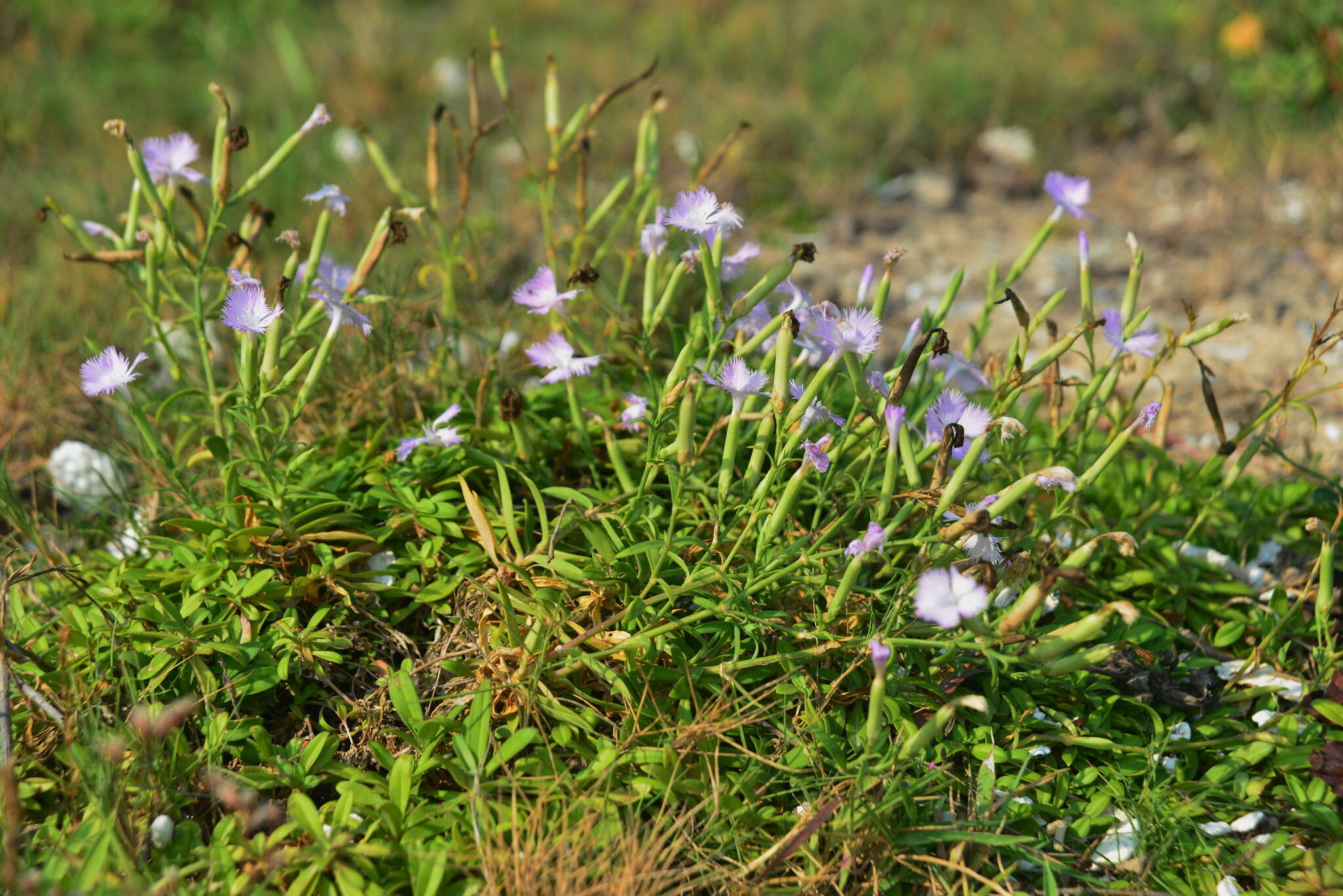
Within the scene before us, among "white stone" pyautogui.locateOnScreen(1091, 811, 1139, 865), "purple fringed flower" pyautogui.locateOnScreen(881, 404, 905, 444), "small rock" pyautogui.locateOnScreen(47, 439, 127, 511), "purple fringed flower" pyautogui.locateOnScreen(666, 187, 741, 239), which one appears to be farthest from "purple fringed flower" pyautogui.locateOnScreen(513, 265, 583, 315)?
"white stone" pyautogui.locateOnScreen(1091, 811, 1139, 865)

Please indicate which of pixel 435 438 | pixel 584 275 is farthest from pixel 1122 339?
pixel 435 438

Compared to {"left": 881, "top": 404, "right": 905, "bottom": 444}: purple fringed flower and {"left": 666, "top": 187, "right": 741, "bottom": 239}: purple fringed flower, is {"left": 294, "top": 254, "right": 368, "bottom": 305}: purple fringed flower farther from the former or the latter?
{"left": 881, "top": 404, "right": 905, "bottom": 444}: purple fringed flower

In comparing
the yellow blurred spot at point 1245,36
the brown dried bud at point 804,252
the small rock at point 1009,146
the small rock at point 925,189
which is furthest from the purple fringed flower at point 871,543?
the yellow blurred spot at point 1245,36

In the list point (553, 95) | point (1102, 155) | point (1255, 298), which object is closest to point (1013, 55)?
point (1102, 155)

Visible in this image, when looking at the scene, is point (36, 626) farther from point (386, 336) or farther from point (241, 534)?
point (386, 336)

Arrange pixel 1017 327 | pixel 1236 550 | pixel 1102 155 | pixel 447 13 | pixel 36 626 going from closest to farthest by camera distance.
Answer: pixel 36 626, pixel 1236 550, pixel 1017 327, pixel 1102 155, pixel 447 13

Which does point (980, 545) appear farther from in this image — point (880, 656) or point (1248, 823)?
point (1248, 823)
